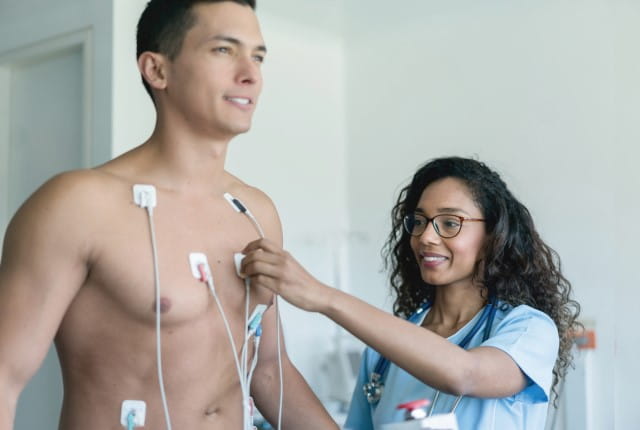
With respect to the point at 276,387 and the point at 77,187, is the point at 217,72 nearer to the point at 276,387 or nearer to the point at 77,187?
the point at 77,187

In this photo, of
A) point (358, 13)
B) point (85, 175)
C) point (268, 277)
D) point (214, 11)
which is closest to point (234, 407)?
point (268, 277)

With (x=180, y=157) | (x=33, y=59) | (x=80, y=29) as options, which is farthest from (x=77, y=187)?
(x=33, y=59)

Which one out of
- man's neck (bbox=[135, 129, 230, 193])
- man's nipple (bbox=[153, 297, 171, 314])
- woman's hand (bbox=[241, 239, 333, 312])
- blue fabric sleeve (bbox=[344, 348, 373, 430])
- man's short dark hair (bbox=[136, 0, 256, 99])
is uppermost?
man's short dark hair (bbox=[136, 0, 256, 99])

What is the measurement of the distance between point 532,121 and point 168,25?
231 cm

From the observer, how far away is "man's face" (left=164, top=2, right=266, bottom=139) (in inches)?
62.7

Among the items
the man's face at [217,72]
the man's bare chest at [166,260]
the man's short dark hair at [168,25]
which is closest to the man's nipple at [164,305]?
the man's bare chest at [166,260]

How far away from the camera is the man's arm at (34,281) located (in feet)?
4.64

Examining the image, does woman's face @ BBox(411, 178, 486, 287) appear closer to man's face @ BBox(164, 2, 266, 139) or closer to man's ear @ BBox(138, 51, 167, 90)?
man's face @ BBox(164, 2, 266, 139)

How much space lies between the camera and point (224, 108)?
159 cm

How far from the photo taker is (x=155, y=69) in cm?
166

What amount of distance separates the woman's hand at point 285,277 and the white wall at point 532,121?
2.17 meters

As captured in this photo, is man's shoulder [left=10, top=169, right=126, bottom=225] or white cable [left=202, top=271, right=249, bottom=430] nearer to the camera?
man's shoulder [left=10, top=169, right=126, bottom=225]

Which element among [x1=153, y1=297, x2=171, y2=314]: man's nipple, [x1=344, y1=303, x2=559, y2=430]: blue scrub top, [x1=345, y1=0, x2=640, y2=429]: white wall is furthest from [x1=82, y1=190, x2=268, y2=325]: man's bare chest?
[x1=345, y1=0, x2=640, y2=429]: white wall

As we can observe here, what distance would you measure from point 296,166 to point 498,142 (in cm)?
96
